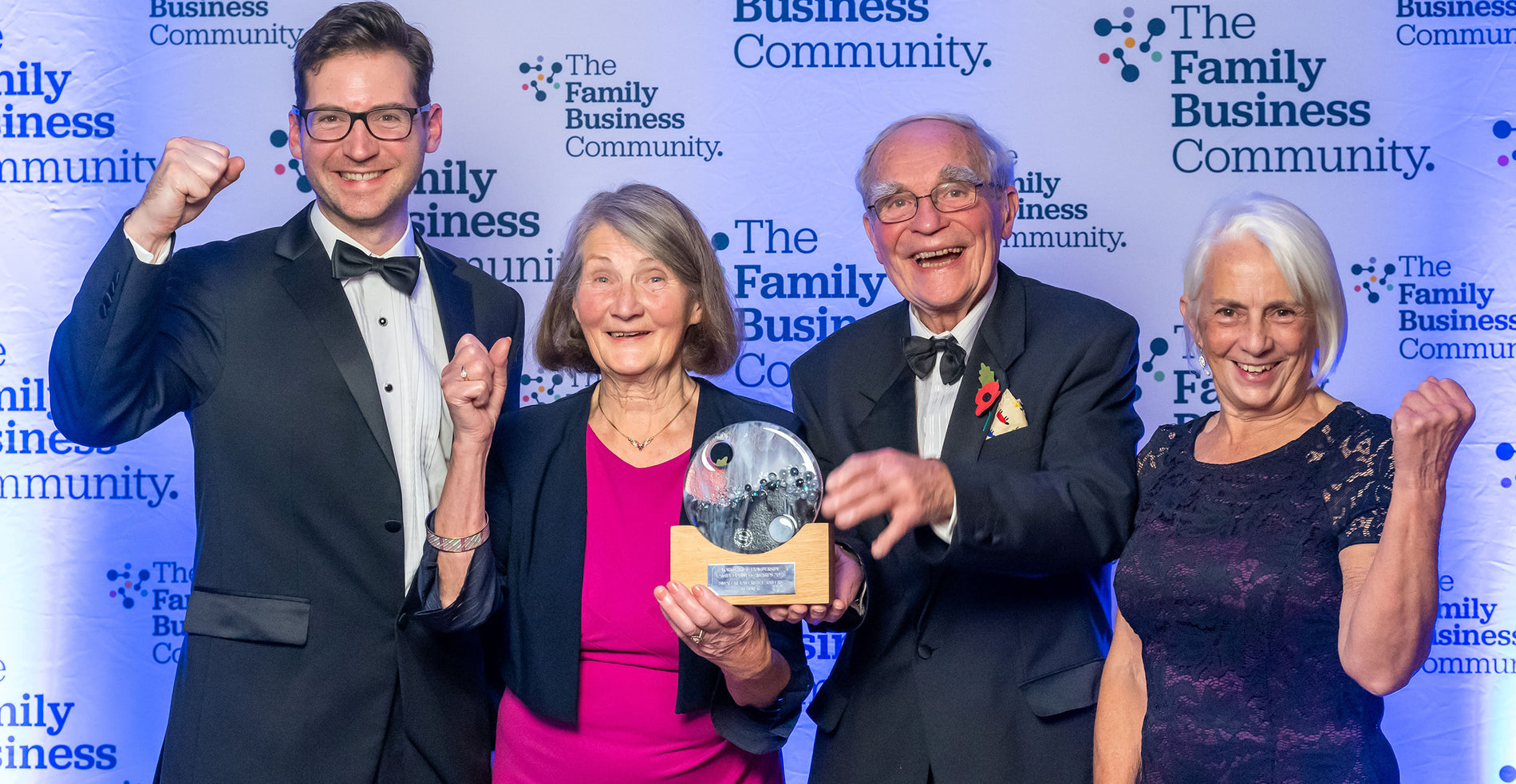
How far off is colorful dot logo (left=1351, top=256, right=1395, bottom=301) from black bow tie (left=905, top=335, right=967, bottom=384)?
1842 mm

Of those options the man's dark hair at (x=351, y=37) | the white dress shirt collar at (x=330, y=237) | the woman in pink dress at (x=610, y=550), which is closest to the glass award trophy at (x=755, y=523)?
the woman in pink dress at (x=610, y=550)

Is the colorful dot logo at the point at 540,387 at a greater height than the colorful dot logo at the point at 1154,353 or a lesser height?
lesser

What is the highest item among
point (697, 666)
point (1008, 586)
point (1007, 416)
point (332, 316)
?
point (332, 316)

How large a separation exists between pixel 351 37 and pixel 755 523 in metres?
1.38

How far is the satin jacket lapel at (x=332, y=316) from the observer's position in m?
2.43

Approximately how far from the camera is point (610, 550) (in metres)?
2.35

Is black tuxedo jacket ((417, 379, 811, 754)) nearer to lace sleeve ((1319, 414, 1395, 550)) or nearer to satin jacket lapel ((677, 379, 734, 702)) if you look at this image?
satin jacket lapel ((677, 379, 734, 702))

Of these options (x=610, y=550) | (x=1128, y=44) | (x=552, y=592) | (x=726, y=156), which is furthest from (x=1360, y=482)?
(x=726, y=156)

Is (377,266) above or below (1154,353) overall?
above

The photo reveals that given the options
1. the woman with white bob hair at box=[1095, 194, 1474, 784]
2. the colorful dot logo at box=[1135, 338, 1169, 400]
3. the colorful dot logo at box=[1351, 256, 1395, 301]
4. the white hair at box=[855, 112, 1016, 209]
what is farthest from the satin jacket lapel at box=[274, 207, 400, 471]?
the colorful dot logo at box=[1351, 256, 1395, 301]

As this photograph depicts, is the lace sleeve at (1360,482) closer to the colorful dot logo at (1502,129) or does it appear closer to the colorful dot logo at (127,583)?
the colorful dot logo at (1502,129)

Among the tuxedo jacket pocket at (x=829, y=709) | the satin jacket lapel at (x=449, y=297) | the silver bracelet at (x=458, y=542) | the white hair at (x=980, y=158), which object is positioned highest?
the white hair at (x=980, y=158)

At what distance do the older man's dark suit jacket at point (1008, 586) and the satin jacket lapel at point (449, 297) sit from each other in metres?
0.84

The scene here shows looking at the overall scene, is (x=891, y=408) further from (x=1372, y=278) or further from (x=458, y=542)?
(x=1372, y=278)
